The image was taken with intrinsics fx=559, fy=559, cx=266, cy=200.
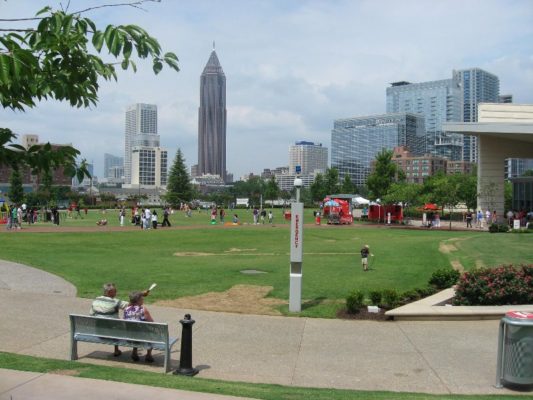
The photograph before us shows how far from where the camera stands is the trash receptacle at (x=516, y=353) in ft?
24.3

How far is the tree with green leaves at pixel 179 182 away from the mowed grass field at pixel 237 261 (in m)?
78.1

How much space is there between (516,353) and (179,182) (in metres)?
108

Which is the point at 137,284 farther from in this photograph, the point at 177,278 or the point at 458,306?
the point at 458,306

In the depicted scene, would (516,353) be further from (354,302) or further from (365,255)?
(365,255)

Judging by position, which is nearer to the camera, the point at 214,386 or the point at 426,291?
the point at 214,386

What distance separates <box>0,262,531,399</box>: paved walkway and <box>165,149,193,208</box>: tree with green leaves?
325 ft

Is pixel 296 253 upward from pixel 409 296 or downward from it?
upward

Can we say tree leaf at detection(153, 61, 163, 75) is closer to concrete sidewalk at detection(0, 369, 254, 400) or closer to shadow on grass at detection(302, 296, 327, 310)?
concrete sidewalk at detection(0, 369, 254, 400)

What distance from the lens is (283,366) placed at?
28.1 feet

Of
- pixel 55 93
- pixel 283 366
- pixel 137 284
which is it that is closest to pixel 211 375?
pixel 283 366

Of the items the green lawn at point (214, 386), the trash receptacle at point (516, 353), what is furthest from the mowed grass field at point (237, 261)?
the green lawn at point (214, 386)

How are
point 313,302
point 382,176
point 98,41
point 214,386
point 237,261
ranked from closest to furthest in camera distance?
point 98,41, point 214,386, point 313,302, point 237,261, point 382,176

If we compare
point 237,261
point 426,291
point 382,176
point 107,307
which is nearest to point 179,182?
point 382,176

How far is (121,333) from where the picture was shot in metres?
8.42
